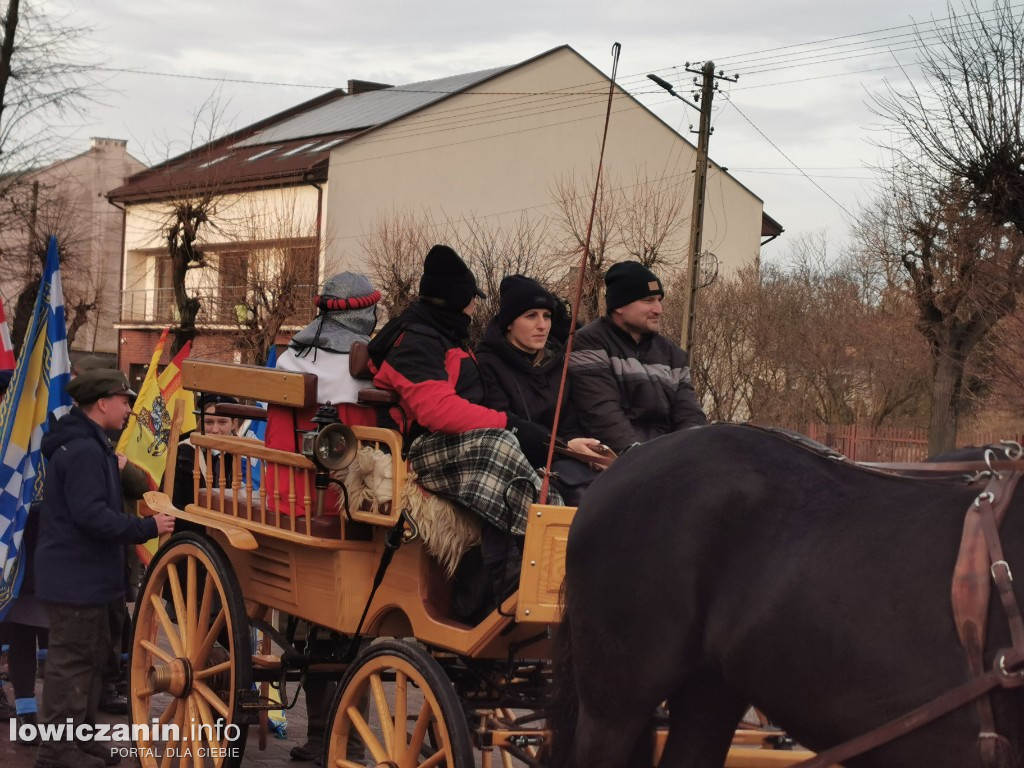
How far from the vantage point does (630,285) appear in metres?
4.63

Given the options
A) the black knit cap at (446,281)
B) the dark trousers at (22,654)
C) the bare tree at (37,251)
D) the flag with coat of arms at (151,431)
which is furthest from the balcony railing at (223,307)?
the black knit cap at (446,281)

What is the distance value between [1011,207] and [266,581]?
42.3ft

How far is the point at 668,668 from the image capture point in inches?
125

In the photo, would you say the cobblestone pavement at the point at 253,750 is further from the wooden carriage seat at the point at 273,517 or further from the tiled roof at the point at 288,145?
Answer: the tiled roof at the point at 288,145

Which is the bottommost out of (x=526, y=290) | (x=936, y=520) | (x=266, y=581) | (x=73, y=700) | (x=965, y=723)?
(x=73, y=700)

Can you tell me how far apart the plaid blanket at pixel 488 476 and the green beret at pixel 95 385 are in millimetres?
1943

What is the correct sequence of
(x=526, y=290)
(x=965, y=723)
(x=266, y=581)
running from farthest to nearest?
1. (x=266, y=581)
2. (x=526, y=290)
3. (x=965, y=723)

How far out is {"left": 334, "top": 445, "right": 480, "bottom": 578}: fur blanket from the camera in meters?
4.35

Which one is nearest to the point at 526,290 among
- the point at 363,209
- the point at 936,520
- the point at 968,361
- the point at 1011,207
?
the point at 936,520

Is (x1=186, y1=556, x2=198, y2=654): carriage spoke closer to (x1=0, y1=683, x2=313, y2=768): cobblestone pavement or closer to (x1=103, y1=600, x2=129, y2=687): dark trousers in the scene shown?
(x1=0, y1=683, x2=313, y2=768): cobblestone pavement

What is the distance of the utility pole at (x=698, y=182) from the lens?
67.6 feet

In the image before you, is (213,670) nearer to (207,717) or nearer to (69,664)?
(207,717)

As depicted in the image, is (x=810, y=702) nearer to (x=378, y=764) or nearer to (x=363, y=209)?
(x=378, y=764)

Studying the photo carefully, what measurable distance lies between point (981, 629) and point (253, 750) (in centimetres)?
428
